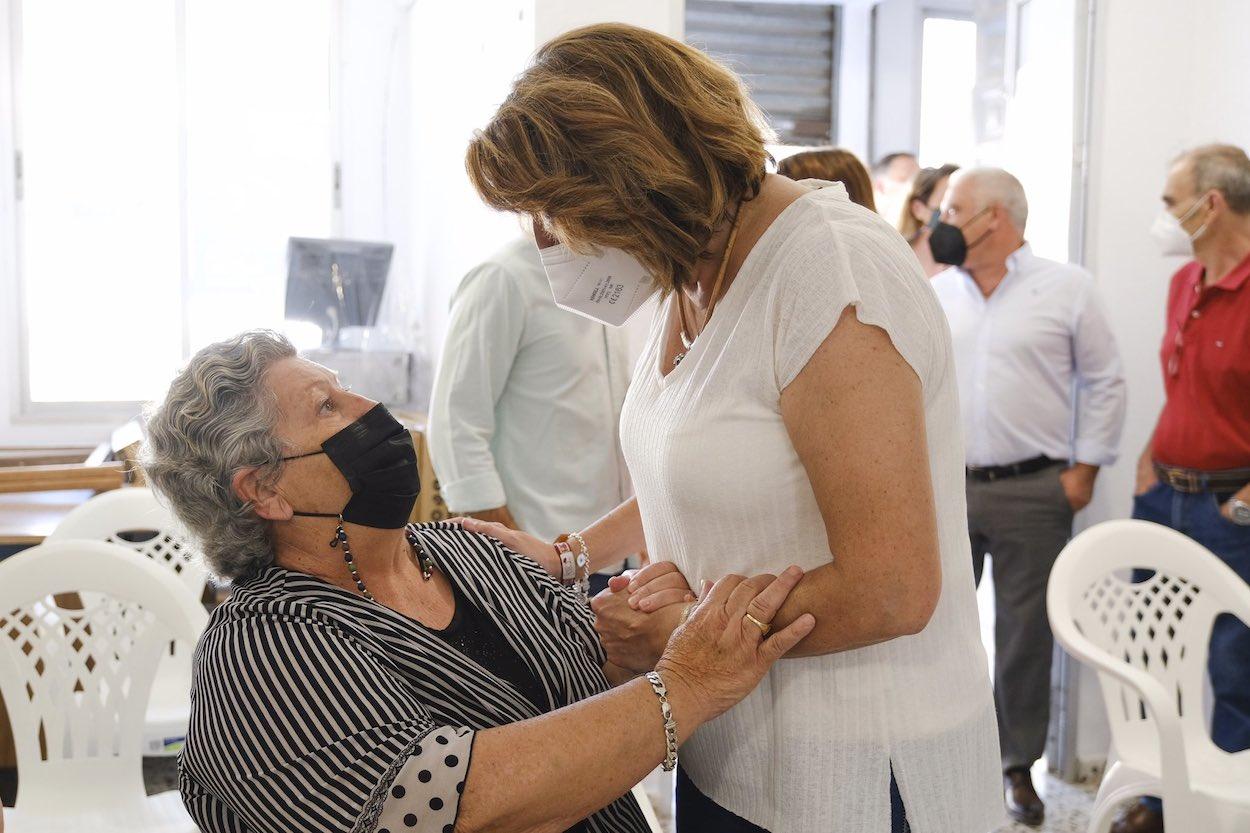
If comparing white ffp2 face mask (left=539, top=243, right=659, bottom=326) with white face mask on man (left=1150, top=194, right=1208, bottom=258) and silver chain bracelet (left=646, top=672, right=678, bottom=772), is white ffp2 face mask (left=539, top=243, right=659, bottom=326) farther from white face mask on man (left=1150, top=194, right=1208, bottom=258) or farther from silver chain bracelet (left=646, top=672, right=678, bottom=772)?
white face mask on man (left=1150, top=194, right=1208, bottom=258)

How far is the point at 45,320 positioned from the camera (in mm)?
5527

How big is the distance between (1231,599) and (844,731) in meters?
1.50

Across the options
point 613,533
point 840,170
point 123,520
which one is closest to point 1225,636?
Answer: point 840,170

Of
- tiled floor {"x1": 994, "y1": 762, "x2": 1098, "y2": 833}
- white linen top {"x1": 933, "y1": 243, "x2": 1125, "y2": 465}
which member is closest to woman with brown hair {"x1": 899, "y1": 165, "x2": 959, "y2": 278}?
white linen top {"x1": 933, "y1": 243, "x2": 1125, "y2": 465}

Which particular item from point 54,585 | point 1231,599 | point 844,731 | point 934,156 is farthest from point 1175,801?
point 934,156

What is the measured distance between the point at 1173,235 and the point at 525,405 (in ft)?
6.06

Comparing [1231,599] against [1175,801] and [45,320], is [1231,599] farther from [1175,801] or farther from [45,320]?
[45,320]

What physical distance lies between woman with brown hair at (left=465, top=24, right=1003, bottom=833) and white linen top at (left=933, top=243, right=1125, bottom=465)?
205 cm

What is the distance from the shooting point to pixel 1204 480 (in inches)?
113

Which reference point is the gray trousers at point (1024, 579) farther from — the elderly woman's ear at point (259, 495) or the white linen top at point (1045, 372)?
the elderly woman's ear at point (259, 495)

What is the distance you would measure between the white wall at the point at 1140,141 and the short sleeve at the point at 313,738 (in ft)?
9.11

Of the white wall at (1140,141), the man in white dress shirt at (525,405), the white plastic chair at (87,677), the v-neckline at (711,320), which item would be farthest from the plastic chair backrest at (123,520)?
the white wall at (1140,141)

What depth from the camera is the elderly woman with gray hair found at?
42.5 inches

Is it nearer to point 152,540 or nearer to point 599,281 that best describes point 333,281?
point 152,540
